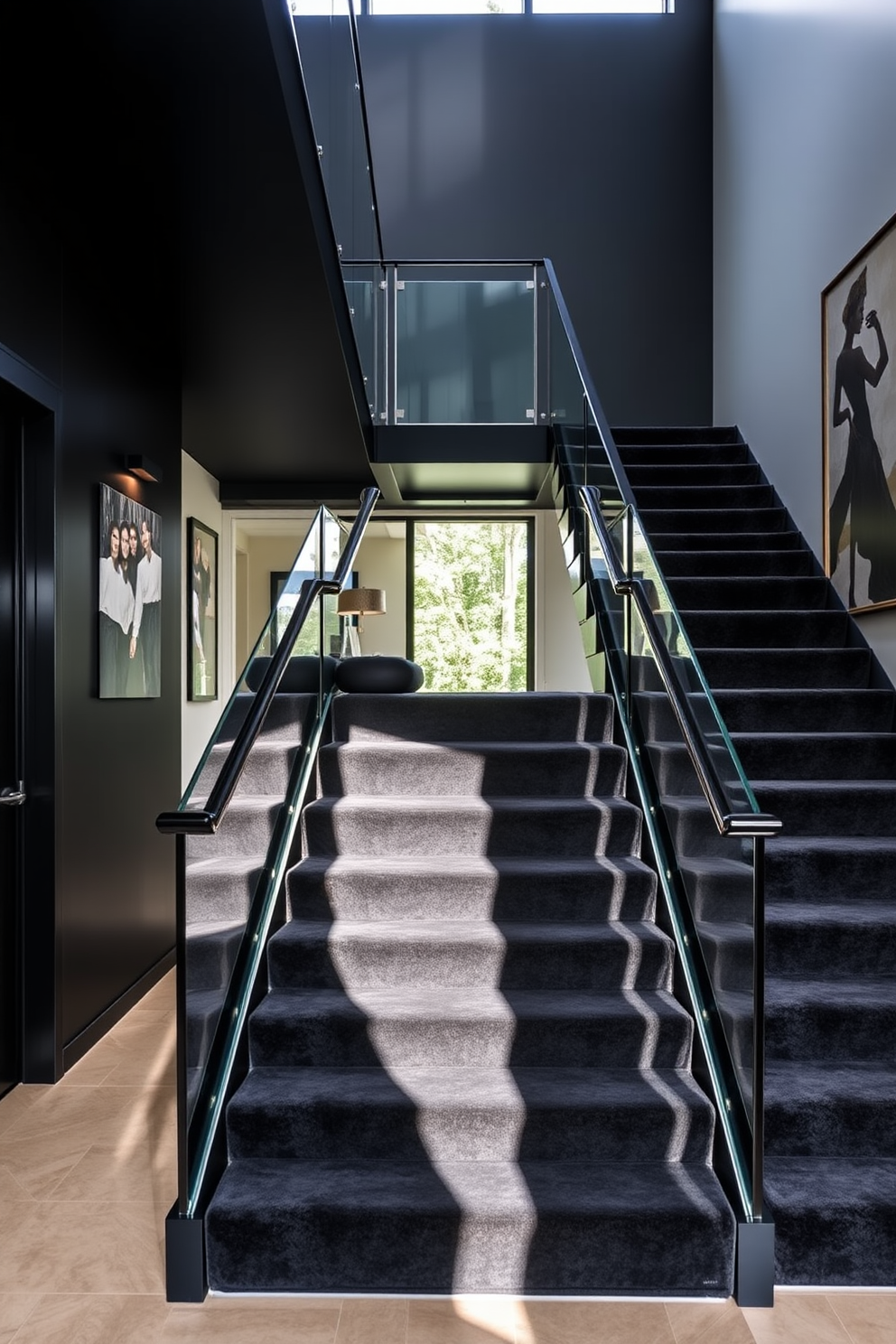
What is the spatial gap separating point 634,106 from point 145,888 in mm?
7864

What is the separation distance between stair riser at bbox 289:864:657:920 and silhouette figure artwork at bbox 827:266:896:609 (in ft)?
6.65

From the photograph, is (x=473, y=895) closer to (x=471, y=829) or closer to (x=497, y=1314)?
(x=471, y=829)

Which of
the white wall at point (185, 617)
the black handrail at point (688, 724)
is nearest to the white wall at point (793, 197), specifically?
the black handrail at point (688, 724)

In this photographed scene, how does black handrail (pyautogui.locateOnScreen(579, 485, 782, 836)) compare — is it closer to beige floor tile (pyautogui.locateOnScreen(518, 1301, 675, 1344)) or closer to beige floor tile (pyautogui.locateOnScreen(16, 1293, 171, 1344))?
beige floor tile (pyautogui.locateOnScreen(518, 1301, 675, 1344))

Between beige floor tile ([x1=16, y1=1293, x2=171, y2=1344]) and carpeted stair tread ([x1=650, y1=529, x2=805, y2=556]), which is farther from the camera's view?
carpeted stair tread ([x1=650, y1=529, x2=805, y2=556])

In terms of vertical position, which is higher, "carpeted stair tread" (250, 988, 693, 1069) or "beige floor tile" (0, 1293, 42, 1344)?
"carpeted stair tread" (250, 988, 693, 1069)

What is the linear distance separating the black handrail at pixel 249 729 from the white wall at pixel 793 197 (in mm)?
2499

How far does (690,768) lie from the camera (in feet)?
10.3

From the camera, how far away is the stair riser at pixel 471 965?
332cm

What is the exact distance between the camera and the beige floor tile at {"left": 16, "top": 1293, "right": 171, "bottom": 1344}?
2277 mm

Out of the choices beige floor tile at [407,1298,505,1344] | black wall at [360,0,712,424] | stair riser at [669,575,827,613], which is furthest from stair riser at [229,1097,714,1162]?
black wall at [360,0,712,424]

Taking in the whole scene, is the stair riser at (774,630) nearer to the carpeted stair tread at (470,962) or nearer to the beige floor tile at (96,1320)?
the carpeted stair tread at (470,962)

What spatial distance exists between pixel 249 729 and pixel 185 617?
3.90 meters

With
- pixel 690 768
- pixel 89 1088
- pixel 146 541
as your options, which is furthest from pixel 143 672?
pixel 690 768
